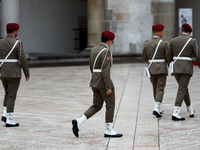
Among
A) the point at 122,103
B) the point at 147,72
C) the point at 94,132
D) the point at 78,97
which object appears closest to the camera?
the point at 94,132

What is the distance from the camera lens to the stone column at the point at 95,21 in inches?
818

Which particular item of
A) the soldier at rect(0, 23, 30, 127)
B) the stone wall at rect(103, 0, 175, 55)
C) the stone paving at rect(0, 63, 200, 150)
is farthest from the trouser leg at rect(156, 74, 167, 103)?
the stone wall at rect(103, 0, 175, 55)

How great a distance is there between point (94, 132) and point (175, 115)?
1620 mm

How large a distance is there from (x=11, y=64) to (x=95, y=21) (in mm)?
14153

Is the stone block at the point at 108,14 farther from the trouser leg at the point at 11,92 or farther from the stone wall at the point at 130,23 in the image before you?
the trouser leg at the point at 11,92

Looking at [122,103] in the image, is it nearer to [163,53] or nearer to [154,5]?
[163,53]

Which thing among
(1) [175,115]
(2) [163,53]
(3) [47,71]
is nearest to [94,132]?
(1) [175,115]

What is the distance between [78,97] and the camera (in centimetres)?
1006

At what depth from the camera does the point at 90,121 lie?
24.3 ft

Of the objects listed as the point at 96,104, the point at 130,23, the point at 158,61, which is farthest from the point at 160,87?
the point at 130,23

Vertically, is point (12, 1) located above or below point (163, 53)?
above

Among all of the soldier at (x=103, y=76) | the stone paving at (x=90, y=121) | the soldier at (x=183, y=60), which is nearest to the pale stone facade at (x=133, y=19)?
the stone paving at (x=90, y=121)

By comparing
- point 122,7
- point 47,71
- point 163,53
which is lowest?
point 47,71

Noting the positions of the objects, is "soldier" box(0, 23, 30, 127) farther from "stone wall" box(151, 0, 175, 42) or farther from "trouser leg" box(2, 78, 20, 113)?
"stone wall" box(151, 0, 175, 42)
